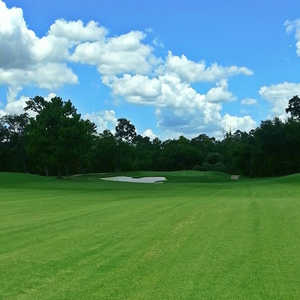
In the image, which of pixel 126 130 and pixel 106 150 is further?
pixel 126 130

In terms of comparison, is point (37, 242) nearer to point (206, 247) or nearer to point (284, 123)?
point (206, 247)

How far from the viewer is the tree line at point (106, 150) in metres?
58.1

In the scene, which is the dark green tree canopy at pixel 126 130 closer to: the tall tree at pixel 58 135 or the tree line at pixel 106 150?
the tree line at pixel 106 150

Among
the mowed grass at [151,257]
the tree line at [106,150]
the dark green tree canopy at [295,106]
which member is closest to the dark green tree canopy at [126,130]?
the tree line at [106,150]

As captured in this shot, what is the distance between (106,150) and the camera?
3354 inches

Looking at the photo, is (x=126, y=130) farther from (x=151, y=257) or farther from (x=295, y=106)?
(x=151, y=257)

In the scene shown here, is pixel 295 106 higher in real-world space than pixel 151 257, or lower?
higher

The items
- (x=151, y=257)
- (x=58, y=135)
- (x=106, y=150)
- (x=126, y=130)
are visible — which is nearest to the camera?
(x=151, y=257)

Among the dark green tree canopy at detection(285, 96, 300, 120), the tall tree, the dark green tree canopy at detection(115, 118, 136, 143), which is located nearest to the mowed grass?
the tall tree

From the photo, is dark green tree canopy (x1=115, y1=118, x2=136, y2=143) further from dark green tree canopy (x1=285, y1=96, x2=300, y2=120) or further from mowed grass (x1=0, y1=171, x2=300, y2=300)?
mowed grass (x1=0, y1=171, x2=300, y2=300)

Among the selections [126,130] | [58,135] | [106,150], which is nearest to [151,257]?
[58,135]

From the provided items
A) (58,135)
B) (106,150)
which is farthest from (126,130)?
(58,135)

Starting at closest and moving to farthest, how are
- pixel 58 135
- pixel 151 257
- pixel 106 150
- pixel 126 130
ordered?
1. pixel 151 257
2. pixel 58 135
3. pixel 106 150
4. pixel 126 130

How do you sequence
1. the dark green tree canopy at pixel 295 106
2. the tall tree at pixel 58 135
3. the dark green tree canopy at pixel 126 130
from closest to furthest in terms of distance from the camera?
1. the tall tree at pixel 58 135
2. the dark green tree canopy at pixel 295 106
3. the dark green tree canopy at pixel 126 130
